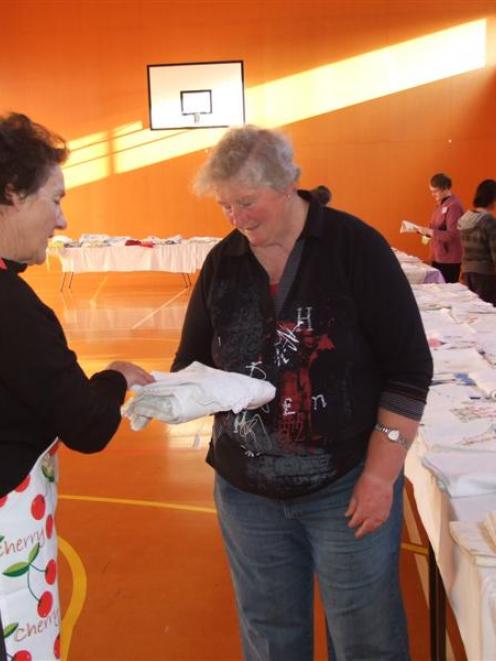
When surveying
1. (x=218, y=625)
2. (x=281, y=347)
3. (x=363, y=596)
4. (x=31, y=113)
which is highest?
(x=31, y=113)

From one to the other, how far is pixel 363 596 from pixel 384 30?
1217cm

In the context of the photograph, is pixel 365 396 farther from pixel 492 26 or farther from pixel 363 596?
pixel 492 26

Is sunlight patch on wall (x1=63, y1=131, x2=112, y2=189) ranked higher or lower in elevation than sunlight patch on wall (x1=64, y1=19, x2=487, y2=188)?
lower

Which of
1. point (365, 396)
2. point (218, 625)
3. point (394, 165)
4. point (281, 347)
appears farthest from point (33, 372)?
point (394, 165)

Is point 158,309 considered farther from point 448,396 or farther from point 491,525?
point 491,525

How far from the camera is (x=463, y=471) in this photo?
1.71 m

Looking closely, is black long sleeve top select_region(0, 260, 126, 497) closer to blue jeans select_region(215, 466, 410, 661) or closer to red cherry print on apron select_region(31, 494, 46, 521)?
red cherry print on apron select_region(31, 494, 46, 521)

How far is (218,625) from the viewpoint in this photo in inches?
97.3

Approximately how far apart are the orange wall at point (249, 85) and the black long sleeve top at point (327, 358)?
11089 millimetres

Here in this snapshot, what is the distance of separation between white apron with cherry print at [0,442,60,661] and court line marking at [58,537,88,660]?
1.14m

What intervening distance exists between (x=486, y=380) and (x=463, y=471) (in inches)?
35.3

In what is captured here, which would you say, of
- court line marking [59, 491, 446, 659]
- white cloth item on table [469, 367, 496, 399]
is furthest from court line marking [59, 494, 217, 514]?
white cloth item on table [469, 367, 496, 399]

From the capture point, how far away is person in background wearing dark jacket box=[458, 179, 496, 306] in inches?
222

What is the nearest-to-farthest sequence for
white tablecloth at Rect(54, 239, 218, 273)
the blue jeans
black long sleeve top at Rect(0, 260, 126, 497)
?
black long sleeve top at Rect(0, 260, 126, 497) → the blue jeans → white tablecloth at Rect(54, 239, 218, 273)
